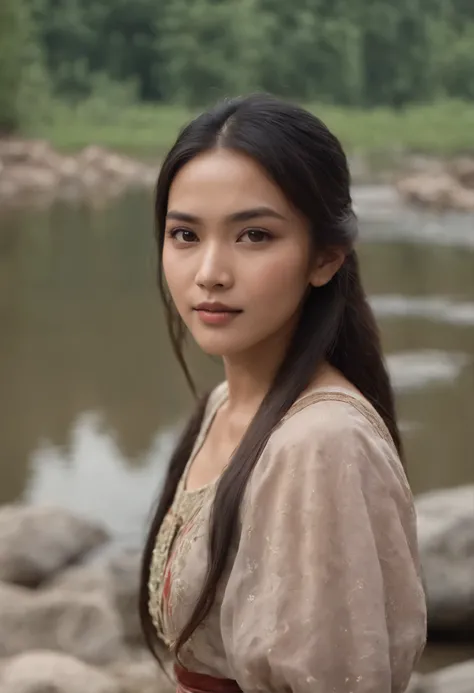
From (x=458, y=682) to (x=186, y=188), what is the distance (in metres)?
1.42

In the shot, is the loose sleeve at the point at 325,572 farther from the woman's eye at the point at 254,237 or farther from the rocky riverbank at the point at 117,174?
the rocky riverbank at the point at 117,174

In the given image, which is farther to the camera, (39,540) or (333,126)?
(333,126)

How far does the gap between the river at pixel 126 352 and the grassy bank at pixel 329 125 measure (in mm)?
170

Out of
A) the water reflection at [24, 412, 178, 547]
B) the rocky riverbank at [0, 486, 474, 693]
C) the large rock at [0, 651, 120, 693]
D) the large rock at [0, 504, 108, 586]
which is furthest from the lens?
the water reflection at [24, 412, 178, 547]

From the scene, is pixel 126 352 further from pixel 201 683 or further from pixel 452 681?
pixel 201 683

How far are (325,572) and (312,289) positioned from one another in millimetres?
250

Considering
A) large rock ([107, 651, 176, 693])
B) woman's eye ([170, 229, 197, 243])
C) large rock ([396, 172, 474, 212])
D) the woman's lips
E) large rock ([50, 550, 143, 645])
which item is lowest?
large rock ([107, 651, 176, 693])

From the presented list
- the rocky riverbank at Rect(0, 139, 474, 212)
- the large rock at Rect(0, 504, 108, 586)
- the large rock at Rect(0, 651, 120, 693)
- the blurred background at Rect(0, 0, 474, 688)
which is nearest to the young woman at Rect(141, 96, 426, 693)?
the large rock at Rect(0, 651, 120, 693)

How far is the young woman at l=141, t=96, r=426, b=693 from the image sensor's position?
70cm

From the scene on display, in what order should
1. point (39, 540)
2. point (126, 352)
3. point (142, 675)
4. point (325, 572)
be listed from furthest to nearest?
1. point (126, 352)
2. point (39, 540)
3. point (142, 675)
4. point (325, 572)

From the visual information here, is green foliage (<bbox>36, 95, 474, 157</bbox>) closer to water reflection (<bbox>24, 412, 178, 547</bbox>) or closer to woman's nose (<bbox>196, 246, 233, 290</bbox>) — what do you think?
water reflection (<bbox>24, 412, 178, 547</bbox>)

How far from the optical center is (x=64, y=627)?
2.16 m

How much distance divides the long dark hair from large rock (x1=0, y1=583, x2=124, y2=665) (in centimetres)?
142

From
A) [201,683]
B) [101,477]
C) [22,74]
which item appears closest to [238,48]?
[22,74]
